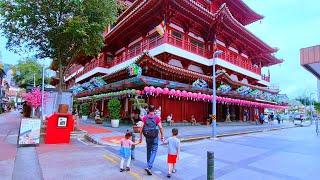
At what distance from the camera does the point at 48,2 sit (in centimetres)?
1579

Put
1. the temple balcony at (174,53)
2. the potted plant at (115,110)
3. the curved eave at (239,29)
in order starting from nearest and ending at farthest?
the potted plant at (115,110), the temple balcony at (174,53), the curved eave at (239,29)

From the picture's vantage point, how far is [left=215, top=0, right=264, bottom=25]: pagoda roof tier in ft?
102

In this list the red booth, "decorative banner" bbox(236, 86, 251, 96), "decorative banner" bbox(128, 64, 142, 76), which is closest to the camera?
the red booth

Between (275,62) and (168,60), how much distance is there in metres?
22.6

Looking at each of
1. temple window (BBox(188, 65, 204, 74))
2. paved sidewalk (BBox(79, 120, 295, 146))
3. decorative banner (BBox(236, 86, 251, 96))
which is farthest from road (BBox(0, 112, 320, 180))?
decorative banner (BBox(236, 86, 251, 96))

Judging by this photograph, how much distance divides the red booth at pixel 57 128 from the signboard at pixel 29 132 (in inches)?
35.0

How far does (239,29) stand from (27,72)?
44.4 m

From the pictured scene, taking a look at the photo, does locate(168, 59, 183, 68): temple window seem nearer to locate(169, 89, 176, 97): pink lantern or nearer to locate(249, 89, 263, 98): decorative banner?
locate(169, 89, 176, 97): pink lantern

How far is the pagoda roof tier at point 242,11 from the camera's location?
31212 millimetres

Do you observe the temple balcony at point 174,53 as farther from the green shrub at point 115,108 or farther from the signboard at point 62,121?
the signboard at point 62,121

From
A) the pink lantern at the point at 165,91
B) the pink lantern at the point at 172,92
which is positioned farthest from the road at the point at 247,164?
the pink lantern at the point at 172,92

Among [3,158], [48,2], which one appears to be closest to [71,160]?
[3,158]

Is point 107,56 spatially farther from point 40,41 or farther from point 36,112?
point 40,41

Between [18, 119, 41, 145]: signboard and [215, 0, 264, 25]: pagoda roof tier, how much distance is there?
25.0 meters
